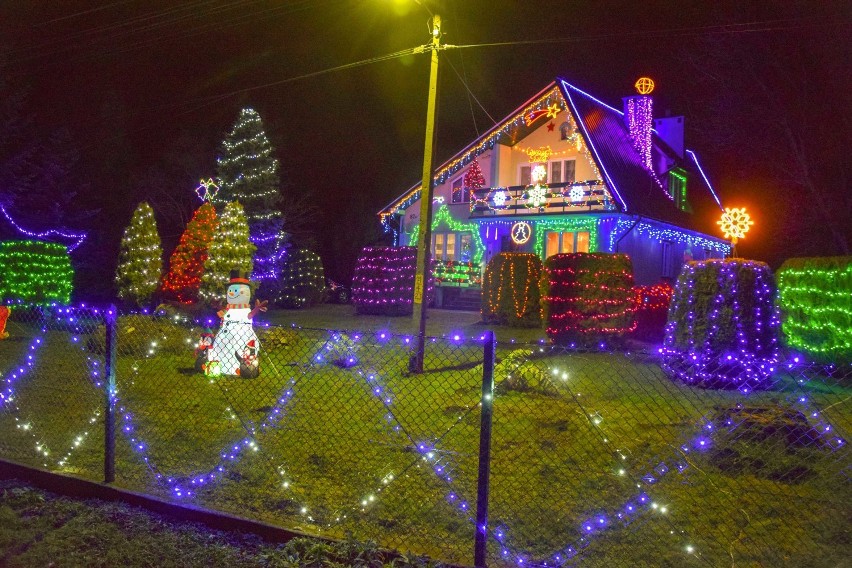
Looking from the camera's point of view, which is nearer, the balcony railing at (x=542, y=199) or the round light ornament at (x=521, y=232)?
the balcony railing at (x=542, y=199)

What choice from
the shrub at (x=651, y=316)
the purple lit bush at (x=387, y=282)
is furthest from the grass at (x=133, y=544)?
the purple lit bush at (x=387, y=282)

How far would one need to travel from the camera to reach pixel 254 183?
26.8 meters

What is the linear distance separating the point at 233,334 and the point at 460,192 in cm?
1666

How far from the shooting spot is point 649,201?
21.8 m

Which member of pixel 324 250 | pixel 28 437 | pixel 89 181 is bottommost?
pixel 28 437

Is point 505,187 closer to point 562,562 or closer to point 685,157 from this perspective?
point 685,157

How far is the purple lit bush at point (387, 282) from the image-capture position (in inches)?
786

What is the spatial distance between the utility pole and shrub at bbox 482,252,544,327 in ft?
21.5

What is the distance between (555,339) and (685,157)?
18465 millimetres

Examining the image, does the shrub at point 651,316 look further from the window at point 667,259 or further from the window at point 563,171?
the window at point 667,259

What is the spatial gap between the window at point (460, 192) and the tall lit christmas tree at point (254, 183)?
781 centimetres

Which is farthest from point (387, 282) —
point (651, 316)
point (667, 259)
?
point (667, 259)

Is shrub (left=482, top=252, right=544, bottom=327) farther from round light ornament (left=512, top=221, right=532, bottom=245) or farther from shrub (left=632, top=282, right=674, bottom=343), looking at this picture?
round light ornament (left=512, top=221, right=532, bottom=245)

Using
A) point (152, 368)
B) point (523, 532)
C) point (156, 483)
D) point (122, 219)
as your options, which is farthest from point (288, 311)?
point (523, 532)
